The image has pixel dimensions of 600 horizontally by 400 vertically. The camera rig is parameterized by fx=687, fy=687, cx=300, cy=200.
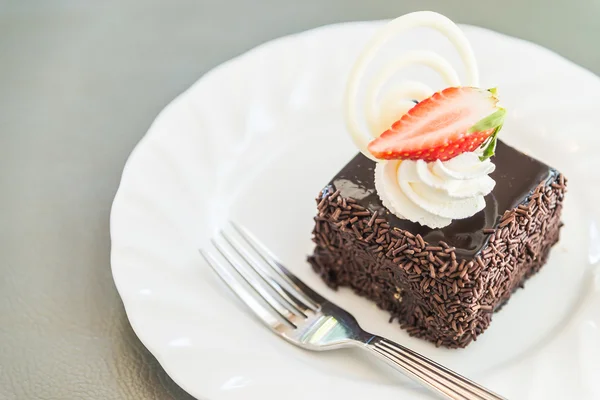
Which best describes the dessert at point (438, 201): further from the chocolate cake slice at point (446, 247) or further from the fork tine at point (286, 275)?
the fork tine at point (286, 275)

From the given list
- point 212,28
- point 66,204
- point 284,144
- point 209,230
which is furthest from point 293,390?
point 212,28

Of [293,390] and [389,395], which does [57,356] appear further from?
[389,395]

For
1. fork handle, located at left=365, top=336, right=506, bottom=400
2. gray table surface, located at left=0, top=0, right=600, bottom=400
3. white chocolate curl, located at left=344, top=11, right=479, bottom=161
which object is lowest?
fork handle, located at left=365, top=336, right=506, bottom=400

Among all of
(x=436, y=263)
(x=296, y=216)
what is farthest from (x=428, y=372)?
(x=296, y=216)

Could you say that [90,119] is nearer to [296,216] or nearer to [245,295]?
[296,216]

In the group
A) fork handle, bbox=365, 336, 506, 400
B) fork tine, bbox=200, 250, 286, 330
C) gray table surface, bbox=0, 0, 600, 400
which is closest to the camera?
fork handle, bbox=365, 336, 506, 400

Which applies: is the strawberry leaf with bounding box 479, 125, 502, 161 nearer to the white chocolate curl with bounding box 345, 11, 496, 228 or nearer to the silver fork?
the white chocolate curl with bounding box 345, 11, 496, 228

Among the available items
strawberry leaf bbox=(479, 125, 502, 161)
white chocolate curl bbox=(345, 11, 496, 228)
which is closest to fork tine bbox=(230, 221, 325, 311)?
white chocolate curl bbox=(345, 11, 496, 228)

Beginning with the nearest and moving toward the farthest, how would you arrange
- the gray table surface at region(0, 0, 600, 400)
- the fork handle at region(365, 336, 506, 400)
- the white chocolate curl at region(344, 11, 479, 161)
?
the fork handle at region(365, 336, 506, 400) < the white chocolate curl at region(344, 11, 479, 161) < the gray table surface at region(0, 0, 600, 400)
